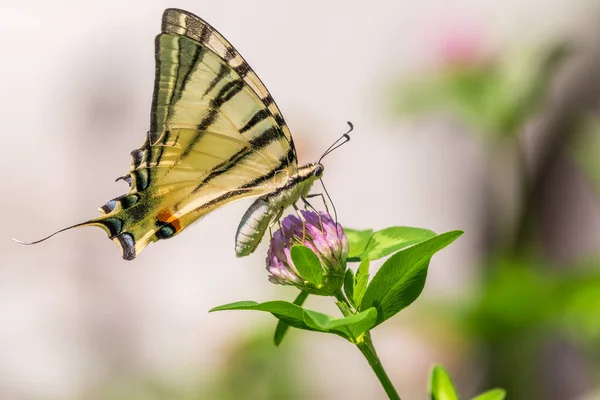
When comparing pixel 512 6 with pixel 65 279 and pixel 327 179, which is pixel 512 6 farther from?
pixel 65 279

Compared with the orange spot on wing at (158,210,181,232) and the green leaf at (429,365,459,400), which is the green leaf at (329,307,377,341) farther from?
the orange spot on wing at (158,210,181,232)

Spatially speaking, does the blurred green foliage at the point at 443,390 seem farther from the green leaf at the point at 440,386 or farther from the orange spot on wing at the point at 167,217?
the orange spot on wing at the point at 167,217

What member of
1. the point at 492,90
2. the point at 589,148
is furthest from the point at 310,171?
the point at 589,148

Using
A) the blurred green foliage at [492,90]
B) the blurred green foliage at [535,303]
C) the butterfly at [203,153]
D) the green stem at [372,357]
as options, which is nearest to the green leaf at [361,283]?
the green stem at [372,357]

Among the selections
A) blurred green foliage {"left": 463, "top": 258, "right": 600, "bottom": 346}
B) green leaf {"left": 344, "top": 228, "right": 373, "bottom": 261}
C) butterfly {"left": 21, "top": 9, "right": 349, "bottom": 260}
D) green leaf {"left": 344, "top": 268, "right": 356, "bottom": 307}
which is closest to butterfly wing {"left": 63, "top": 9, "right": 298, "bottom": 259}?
butterfly {"left": 21, "top": 9, "right": 349, "bottom": 260}

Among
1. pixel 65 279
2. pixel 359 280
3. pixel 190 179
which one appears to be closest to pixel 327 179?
pixel 65 279

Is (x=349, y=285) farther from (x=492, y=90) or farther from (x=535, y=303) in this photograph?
(x=492, y=90)
